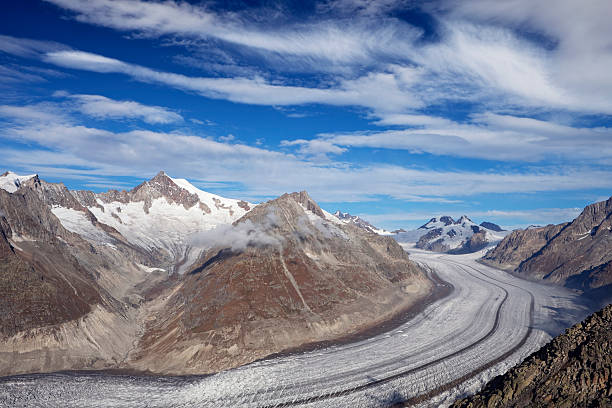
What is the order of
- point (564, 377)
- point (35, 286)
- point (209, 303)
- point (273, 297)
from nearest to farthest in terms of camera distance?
point (564, 377) < point (35, 286) < point (209, 303) < point (273, 297)

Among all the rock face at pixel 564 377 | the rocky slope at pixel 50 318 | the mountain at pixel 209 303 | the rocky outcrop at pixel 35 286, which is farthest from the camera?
the mountain at pixel 209 303

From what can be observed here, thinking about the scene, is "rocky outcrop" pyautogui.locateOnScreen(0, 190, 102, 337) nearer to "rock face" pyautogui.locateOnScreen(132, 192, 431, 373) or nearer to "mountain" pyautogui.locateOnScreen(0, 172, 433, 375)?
"mountain" pyautogui.locateOnScreen(0, 172, 433, 375)

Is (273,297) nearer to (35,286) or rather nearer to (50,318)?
(50,318)

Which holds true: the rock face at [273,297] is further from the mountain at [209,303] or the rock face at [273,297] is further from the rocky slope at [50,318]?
the rocky slope at [50,318]

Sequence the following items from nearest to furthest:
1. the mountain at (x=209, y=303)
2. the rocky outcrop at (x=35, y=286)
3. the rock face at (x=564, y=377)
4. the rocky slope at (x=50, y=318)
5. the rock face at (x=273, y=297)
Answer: the rock face at (x=564, y=377), the rocky slope at (x=50, y=318), the rocky outcrop at (x=35, y=286), the mountain at (x=209, y=303), the rock face at (x=273, y=297)

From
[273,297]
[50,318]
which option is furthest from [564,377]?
[50,318]

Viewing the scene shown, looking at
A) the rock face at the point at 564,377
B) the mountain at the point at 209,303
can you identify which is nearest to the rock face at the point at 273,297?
the mountain at the point at 209,303

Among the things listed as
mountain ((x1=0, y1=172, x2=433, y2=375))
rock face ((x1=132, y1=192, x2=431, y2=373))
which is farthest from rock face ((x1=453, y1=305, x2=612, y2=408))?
mountain ((x1=0, y1=172, x2=433, y2=375))

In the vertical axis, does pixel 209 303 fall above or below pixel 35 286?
below
